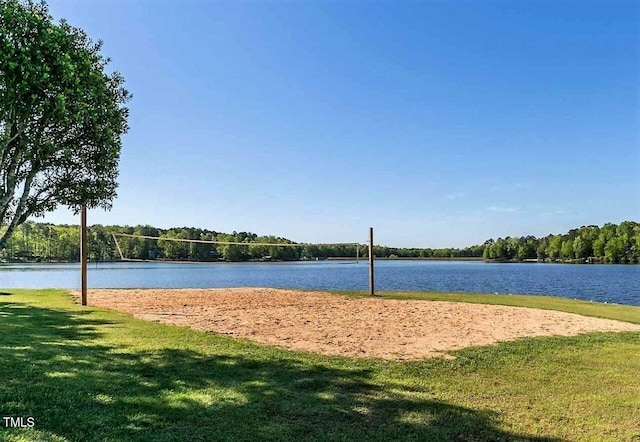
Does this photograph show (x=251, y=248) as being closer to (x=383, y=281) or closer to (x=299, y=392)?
(x=383, y=281)

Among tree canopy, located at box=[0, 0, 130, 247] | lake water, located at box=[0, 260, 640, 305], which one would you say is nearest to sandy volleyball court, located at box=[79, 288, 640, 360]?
tree canopy, located at box=[0, 0, 130, 247]

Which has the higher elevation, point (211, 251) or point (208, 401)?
point (211, 251)

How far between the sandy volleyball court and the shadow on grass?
4.09 feet

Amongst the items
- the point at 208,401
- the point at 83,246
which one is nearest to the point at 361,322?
the point at 208,401

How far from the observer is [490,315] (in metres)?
8.86

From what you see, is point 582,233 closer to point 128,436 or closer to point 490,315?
point 490,315

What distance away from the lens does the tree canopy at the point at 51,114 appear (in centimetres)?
392

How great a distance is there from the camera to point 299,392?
3.92 m

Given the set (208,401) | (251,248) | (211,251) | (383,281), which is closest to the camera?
(208,401)

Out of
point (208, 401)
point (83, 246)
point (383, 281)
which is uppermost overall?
point (83, 246)

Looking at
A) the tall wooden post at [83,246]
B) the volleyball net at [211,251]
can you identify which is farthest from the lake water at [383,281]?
the tall wooden post at [83,246]

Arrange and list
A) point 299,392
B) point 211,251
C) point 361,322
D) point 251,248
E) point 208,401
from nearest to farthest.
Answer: point 208,401, point 299,392, point 361,322, point 211,251, point 251,248

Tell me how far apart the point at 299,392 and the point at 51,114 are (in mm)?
3284

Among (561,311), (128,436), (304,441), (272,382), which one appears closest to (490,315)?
(561,311)
